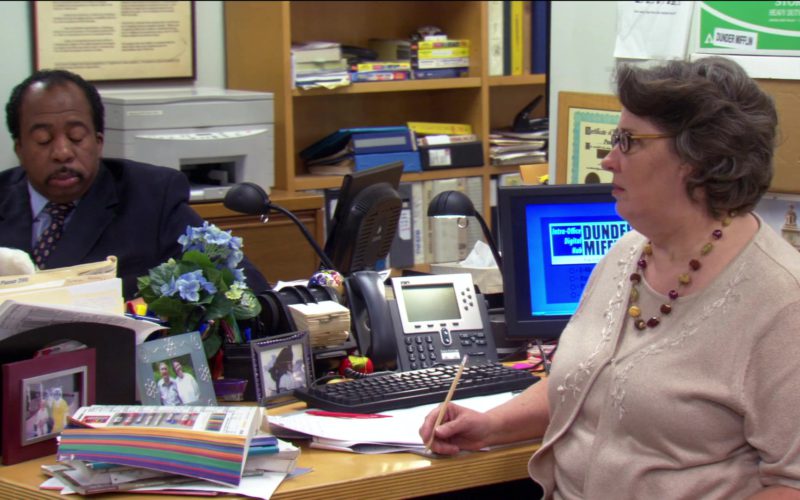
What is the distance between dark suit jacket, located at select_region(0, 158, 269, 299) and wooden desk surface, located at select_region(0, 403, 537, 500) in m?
1.09

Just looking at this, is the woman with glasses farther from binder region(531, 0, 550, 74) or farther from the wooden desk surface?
binder region(531, 0, 550, 74)

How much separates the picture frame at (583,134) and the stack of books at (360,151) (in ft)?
4.71

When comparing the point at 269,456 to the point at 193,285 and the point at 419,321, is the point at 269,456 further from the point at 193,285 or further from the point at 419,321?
the point at 419,321

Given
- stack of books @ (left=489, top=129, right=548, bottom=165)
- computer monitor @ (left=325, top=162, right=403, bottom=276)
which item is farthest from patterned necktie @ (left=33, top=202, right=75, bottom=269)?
stack of books @ (left=489, top=129, right=548, bottom=165)

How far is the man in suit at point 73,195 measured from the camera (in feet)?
9.18

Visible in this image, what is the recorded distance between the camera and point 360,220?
8.47 ft

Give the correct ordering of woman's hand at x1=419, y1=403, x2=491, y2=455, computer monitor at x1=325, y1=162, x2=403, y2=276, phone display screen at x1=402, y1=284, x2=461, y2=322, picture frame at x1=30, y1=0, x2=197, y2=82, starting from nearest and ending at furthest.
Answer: woman's hand at x1=419, y1=403, x2=491, y2=455 → phone display screen at x1=402, y1=284, x2=461, y2=322 → computer monitor at x1=325, y1=162, x2=403, y2=276 → picture frame at x1=30, y1=0, x2=197, y2=82

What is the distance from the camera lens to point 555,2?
346 cm

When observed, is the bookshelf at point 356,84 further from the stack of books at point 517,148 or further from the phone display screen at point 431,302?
the phone display screen at point 431,302

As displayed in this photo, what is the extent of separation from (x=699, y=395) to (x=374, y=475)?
0.50 meters

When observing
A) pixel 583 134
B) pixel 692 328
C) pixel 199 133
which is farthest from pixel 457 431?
pixel 199 133

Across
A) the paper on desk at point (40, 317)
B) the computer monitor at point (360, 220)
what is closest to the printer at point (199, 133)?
the computer monitor at point (360, 220)

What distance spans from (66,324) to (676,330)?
94 centimetres

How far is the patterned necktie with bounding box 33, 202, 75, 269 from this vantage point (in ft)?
9.17
